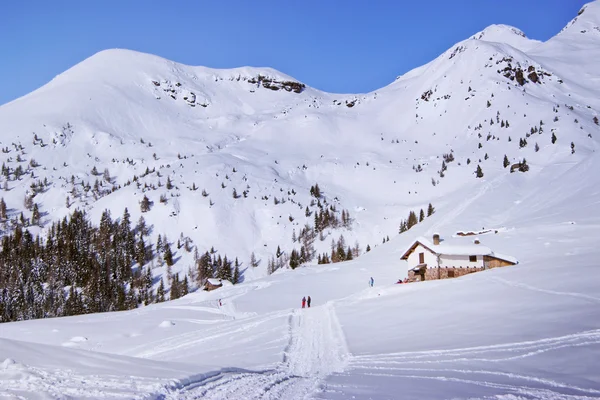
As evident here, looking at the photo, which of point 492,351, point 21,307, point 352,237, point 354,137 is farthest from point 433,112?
point 492,351

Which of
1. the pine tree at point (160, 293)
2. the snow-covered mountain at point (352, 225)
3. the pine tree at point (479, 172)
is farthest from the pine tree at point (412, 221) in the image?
the pine tree at point (160, 293)

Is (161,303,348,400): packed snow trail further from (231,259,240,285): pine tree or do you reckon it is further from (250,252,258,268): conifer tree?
(250,252,258,268): conifer tree

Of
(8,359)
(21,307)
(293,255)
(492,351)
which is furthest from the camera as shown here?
(293,255)

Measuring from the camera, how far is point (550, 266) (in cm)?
3102

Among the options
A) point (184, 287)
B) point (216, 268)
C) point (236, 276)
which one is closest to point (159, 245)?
point (216, 268)

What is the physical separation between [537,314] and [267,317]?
16.9 m

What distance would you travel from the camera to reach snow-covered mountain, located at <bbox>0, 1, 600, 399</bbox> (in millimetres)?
11133

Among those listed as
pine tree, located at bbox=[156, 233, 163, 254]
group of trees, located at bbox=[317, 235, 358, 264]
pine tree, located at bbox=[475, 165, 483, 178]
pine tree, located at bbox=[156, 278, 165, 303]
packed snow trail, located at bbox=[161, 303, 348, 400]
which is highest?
pine tree, located at bbox=[475, 165, 483, 178]

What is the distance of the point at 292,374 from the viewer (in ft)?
43.3

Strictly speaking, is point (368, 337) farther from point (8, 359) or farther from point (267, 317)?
point (8, 359)

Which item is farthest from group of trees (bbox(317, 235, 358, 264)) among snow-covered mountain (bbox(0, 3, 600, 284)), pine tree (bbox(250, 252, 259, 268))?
pine tree (bbox(250, 252, 259, 268))

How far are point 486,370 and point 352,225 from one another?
9749 cm

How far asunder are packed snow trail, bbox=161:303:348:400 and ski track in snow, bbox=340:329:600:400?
0.95 metres

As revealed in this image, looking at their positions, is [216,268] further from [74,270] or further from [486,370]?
[486,370]
